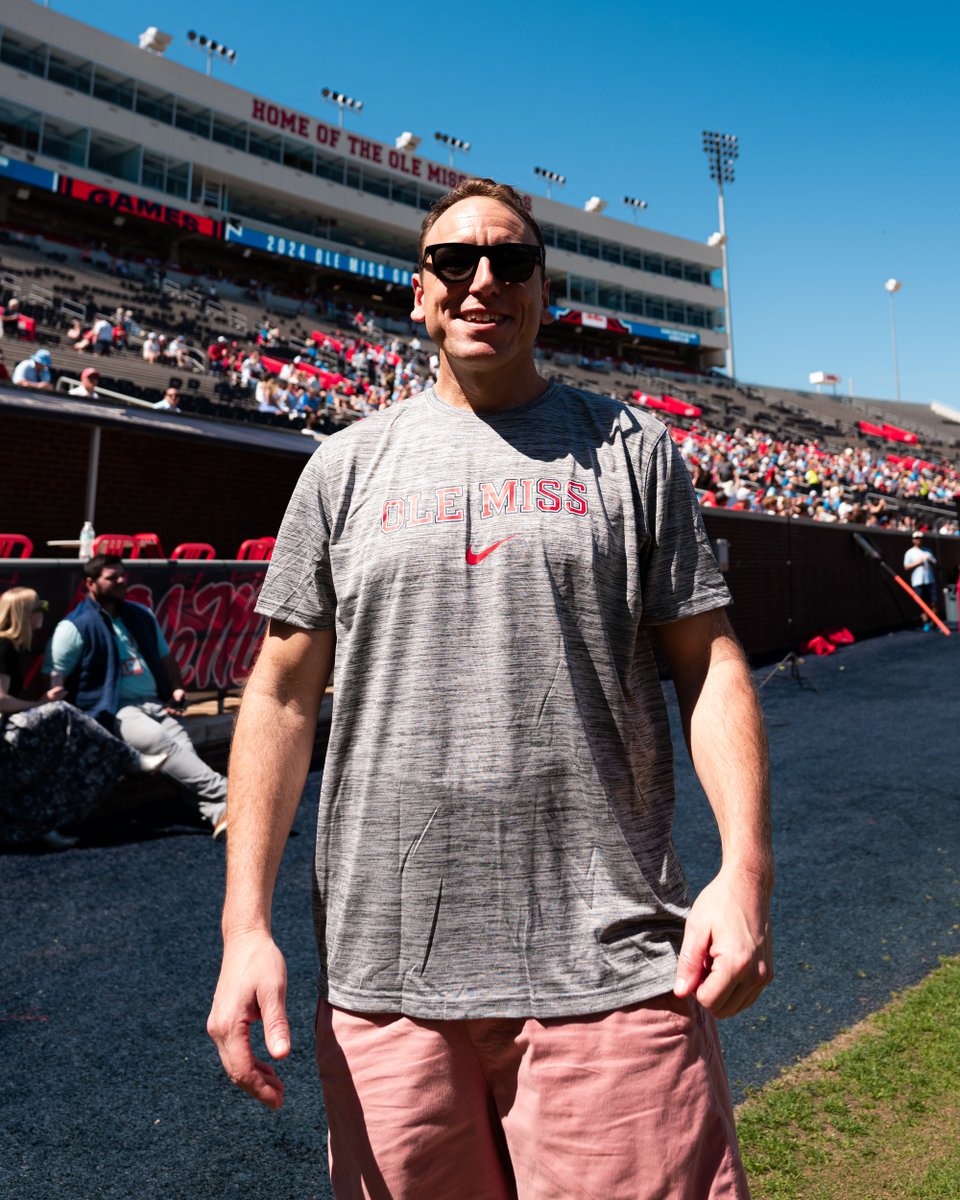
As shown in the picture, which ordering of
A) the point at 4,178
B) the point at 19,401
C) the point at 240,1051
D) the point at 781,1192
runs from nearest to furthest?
the point at 240,1051 → the point at 781,1192 → the point at 19,401 → the point at 4,178

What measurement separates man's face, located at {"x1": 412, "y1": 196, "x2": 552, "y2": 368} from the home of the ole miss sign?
172 ft

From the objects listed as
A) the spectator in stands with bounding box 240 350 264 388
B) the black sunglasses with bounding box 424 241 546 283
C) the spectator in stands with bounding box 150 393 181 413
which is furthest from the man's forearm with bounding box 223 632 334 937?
the spectator in stands with bounding box 240 350 264 388

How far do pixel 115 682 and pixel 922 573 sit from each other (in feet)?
A: 61.2

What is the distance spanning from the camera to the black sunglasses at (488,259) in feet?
5.42

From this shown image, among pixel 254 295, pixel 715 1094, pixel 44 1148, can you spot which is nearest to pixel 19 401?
pixel 44 1148

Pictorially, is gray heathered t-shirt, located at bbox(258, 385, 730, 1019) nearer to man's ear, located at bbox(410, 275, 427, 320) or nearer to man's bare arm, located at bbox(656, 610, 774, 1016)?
man's bare arm, located at bbox(656, 610, 774, 1016)

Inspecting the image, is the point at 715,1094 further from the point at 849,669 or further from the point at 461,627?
the point at 849,669

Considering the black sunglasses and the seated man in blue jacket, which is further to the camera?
the seated man in blue jacket

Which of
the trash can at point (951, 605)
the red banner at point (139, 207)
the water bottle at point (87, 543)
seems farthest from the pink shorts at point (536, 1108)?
the red banner at point (139, 207)

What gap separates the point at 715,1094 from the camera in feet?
4.51

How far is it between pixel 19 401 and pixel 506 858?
10317 millimetres

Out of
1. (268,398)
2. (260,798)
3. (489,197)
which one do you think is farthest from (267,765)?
(268,398)

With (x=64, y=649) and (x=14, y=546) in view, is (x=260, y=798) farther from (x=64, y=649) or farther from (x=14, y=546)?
(x=14, y=546)

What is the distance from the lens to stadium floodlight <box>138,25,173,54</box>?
47.6m
